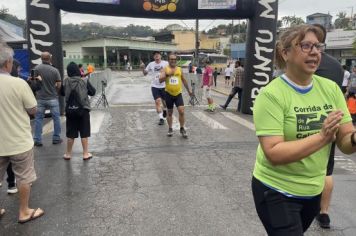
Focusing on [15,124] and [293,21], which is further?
[293,21]

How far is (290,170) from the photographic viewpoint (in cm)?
215

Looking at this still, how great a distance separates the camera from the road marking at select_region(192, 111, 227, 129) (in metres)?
9.67

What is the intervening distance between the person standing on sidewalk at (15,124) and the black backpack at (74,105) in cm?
225

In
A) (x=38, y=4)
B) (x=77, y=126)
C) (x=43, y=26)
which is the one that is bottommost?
(x=77, y=126)

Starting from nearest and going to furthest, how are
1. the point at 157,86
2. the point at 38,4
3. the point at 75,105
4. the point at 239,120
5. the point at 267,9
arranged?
the point at 75,105 < the point at 157,86 < the point at 38,4 < the point at 239,120 < the point at 267,9

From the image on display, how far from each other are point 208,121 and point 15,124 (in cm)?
704

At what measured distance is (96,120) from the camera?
10.5m

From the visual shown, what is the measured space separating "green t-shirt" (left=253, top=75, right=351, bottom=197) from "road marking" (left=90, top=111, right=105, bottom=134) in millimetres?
7101

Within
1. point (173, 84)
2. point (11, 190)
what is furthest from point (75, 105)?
point (173, 84)

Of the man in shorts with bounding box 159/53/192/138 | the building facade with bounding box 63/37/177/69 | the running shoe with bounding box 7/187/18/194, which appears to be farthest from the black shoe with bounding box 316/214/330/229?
the building facade with bounding box 63/37/177/69

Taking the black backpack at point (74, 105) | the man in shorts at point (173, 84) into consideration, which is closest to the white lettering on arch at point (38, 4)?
the man in shorts at point (173, 84)

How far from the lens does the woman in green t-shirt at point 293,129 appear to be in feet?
6.84

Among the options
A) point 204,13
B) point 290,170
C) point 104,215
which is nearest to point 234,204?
point 104,215

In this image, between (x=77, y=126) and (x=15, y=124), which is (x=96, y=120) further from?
(x=15, y=124)
